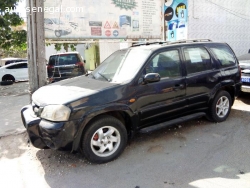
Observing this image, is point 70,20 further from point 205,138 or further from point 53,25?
point 205,138

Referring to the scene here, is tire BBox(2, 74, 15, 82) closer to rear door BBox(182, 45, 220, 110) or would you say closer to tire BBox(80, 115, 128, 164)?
tire BBox(80, 115, 128, 164)

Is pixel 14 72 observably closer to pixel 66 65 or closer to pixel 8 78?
pixel 8 78

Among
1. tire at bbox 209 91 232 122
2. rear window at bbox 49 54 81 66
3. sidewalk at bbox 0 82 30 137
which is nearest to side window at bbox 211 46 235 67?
tire at bbox 209 91 232 122

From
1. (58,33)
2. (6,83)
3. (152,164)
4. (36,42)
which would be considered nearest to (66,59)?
(58,33)

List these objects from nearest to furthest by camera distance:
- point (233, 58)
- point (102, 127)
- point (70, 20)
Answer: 1. point (102, 127)
2. point (233, 58)
3. point (70, 20)

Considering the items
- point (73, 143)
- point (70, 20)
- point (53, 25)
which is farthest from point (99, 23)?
point (73, 143)

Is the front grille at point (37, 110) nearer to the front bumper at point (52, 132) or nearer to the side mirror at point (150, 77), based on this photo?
the front bumper at point (52, 132)

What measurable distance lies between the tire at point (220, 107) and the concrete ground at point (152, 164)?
14.0 inches

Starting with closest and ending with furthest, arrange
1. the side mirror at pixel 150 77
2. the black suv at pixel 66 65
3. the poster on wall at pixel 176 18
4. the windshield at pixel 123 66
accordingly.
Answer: the side mirror at pixel 150 77 < the windshield at pixel 123 66 < the black suv at pixel 66 65 < the poster on wall at pixel 176 18

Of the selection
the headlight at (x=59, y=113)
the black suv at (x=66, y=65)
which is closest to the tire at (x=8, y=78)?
the black suv at (x=66, y=65)

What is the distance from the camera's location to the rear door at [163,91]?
12.4 feet

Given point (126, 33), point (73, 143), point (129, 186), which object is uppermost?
point (126, 33)

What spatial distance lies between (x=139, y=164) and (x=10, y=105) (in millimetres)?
5939

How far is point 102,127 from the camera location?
11.2 ft
